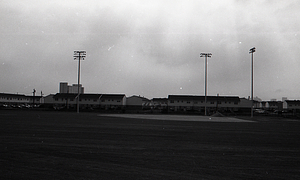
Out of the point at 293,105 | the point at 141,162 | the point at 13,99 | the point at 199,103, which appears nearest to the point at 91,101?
the point at 199,103

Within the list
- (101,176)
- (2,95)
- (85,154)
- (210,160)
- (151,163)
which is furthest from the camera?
(2,95)

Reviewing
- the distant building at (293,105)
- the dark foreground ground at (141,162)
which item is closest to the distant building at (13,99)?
the dark foreground ground at (141,162)

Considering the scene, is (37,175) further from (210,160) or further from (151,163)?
(210,160)

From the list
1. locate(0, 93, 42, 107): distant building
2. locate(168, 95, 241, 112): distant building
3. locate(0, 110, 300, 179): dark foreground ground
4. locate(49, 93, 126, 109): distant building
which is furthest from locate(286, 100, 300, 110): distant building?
locate(0, 93, 42, 107): distant building

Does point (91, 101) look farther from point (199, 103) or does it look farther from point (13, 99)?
point (13, 99)

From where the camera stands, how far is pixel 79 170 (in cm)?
702

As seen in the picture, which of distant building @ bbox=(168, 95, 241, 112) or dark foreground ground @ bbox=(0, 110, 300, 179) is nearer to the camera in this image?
dark foreground ground @ bbox=(0, 110, 300, 179)

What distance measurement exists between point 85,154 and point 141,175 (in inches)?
136

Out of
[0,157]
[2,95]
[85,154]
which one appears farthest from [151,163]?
[2,95]

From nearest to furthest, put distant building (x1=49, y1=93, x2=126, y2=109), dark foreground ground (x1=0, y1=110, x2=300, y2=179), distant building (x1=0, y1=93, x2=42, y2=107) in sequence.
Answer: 1. dark foreground ground (x1=0, y1=110, x2=300, y2=179)
2. distant building (x1=49, y1=93, x2=126, y2=109)
3. distant building (x1=0, y1=93, x2=42, y2=107)

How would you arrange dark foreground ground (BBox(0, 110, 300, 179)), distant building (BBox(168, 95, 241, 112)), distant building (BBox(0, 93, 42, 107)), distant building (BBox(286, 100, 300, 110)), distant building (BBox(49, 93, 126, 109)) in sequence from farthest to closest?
distant building (BBox(0, 93, 42, 107))
distant building (BBox(286, 100, 300, 110))
distant building (BBox(49, 93, 126, 109))
distant building (BBox(168, 95, 241, 112))
dark foreground ground (BBox(0, 110, 300, 179))

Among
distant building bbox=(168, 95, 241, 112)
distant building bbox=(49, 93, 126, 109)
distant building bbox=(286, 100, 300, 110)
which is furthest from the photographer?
distant building bbox=(286, 100, 300, 110)

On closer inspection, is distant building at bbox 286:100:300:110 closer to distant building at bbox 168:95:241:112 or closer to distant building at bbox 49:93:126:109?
distant building at bbox 168:95:241:112

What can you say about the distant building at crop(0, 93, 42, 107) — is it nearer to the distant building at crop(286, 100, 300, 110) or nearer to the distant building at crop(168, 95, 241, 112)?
the distant building at crop(168, 95, 241, 112)
